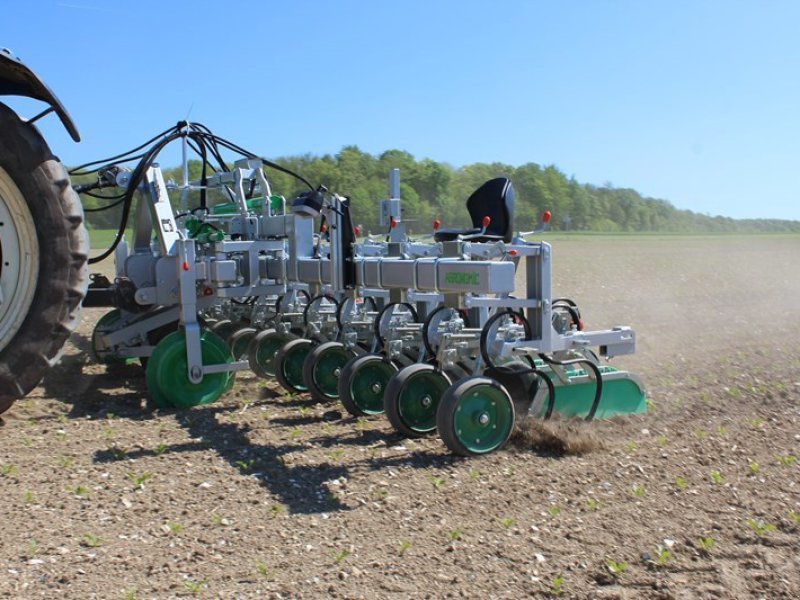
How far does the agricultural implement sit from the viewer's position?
4.85 meters

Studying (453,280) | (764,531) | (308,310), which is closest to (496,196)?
(453,280)

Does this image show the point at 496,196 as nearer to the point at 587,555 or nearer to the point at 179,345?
the point at 179,345

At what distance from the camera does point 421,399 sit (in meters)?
5.32

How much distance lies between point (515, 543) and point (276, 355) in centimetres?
358

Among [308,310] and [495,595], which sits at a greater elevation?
[308,310]

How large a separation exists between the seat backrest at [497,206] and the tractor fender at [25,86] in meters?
2.75

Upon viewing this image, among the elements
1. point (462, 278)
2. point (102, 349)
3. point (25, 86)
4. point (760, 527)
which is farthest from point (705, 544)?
point (102, 349)

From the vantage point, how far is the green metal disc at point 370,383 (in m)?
5.82

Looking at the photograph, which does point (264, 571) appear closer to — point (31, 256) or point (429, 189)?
point (31, 256)

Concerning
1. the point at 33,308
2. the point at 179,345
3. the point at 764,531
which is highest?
the point at 33,308

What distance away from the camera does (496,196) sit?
600 cm

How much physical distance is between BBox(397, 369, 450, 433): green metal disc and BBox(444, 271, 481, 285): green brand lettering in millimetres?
579

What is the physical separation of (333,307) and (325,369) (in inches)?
27.9

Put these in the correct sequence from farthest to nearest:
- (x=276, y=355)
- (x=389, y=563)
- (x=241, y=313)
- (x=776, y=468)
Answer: (x=241, y=313)
(x=276, y=355)
(x=776, y=468)
(x=389, y=563)
